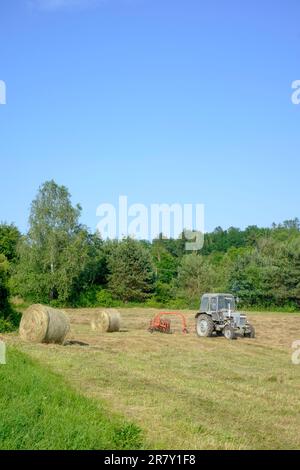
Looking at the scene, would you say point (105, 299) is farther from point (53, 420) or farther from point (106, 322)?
point (53, 420)

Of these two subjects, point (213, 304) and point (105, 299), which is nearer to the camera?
point (213, 304)

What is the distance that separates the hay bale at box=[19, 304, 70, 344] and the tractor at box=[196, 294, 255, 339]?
757 centimetres

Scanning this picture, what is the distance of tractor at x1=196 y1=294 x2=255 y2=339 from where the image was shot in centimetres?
2277

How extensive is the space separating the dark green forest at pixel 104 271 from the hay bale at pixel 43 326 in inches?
1205

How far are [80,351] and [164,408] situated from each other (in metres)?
7.21

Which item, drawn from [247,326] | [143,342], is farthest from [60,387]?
[247,326]

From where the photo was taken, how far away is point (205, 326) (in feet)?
75.7

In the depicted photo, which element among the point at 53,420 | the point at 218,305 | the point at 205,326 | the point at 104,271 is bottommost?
the point at 205,326

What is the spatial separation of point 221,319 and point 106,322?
4886 mm

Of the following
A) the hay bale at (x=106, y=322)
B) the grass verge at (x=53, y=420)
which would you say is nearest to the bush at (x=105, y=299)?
the hay bale at (x=106, y=322)

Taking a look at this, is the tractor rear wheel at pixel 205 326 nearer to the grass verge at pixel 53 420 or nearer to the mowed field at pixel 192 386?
the mowed field at pixel 192 386

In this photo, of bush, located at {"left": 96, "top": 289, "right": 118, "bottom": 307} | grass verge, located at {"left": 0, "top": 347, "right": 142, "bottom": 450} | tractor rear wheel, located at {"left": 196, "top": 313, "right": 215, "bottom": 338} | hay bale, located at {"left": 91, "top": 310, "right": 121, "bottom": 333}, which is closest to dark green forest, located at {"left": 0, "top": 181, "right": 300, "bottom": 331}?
bush, located at {"left": 96, "top": 289, "right": 118, "bottom": 307}

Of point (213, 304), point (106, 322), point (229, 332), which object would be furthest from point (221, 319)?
point (106, 322)
